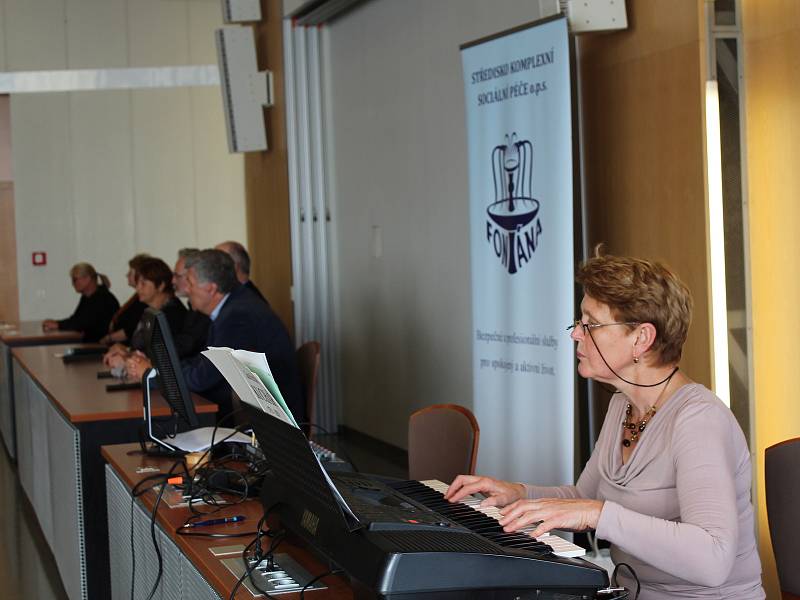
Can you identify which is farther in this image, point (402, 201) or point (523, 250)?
point (402, 201)

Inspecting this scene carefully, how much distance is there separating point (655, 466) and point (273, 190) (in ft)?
23.4

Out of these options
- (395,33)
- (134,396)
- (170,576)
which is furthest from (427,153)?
(170,576)

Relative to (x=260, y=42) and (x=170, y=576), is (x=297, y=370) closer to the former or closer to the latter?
(x=170, y=576)

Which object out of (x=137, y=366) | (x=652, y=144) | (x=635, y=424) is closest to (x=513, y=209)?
(x=652, y=144)

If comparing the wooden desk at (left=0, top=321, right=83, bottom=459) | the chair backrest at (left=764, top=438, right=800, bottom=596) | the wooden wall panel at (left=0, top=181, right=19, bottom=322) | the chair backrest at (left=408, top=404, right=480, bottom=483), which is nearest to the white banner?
the chair backrest at (left=408, top=404, right=480, bottom=483)

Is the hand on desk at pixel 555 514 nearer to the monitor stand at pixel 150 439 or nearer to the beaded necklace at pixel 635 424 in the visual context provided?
the beaded necklace at pixel 635 424

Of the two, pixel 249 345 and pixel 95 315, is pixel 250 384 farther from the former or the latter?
pixel 95 315

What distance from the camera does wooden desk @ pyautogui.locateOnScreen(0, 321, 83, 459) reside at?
7.79 m

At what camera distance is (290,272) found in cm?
852

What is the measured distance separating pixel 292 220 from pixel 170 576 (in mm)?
5924

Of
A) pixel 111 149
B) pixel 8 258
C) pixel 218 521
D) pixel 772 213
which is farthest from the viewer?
pixel 8 258

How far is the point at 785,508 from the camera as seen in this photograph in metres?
2.28

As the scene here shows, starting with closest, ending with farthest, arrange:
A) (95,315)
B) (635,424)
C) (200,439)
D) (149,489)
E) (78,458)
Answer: (635,424)
(149,489)
(200,439)
(78,458)
(95,315)

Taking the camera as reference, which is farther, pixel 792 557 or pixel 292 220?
pixel 292 220
